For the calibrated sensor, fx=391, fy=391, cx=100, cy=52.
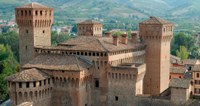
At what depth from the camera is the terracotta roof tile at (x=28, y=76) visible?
153 ft

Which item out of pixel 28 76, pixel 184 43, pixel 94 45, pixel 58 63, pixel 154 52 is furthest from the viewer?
pixel 184 43

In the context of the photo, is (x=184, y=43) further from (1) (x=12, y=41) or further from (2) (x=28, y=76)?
(2) (x=28, y=76)

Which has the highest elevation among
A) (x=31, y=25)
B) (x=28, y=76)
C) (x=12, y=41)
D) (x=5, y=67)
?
(x=31, y=25)

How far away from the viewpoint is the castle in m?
48.6

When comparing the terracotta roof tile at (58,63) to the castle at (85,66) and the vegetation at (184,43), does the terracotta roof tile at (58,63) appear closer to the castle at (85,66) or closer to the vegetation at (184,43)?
the castle at (85,66)

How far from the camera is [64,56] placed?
51625 millimetres

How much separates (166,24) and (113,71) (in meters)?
13.1

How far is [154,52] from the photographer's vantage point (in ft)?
192

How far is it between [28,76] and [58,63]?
5010mm

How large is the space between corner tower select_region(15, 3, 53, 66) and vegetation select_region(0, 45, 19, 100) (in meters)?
13.3

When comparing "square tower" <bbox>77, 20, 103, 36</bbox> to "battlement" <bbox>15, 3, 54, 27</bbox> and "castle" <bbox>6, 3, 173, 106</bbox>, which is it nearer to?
"castle" <bbox>6, 3, 173, 106</bbox>

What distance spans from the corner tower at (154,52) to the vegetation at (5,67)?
2541 cm

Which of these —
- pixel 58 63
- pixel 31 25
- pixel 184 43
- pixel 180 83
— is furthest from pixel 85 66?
pixel 184 43

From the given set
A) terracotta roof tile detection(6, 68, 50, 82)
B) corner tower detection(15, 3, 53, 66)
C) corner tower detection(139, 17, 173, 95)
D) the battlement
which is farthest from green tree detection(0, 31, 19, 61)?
terracotta roof tile detection(6, 68, 50, 82)
